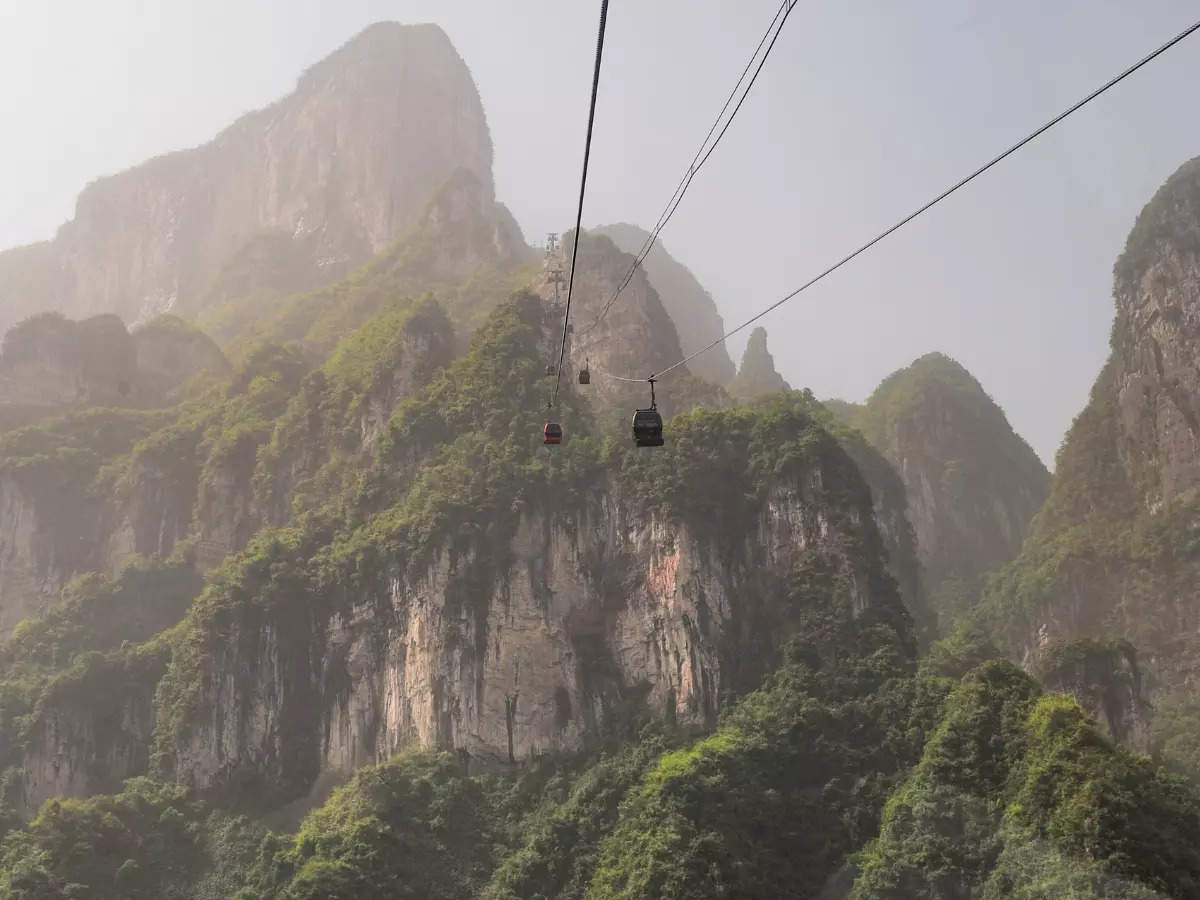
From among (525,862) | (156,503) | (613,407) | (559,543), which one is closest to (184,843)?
(525,862)

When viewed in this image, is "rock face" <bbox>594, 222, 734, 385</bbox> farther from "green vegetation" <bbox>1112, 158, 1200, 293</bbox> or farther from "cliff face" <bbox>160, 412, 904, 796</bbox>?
"cliff face" <bbox>160, 412, 904, 796</bbox>

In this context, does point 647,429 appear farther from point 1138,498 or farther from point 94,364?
point 94,364

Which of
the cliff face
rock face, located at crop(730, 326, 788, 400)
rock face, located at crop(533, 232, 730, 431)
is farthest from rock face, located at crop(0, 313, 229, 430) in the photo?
rock face, located at crop(730, 326, 788, 400)

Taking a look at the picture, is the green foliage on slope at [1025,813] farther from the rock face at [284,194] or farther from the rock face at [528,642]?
the rock face at [284,194]

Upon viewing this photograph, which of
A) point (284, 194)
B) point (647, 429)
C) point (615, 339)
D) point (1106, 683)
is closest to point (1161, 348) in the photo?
point (1106, 683)

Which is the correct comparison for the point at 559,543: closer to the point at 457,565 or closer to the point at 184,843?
the point at 457,565
